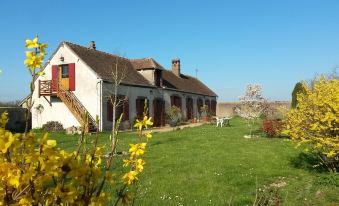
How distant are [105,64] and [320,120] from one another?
23.3m

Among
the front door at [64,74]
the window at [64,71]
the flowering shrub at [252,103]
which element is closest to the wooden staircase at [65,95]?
the front door at [64,74]

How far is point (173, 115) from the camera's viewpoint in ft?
121

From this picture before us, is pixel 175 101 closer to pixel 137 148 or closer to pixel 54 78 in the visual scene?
pixel 54 78

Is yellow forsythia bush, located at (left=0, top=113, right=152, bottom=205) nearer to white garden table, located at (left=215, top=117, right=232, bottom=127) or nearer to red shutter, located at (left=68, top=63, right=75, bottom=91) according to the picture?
red shutter, located at (left=68, top=63, right=75, bottom=91)

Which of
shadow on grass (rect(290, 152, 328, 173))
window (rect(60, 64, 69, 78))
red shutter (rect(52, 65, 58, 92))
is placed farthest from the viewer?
window (rect(60, 64, 69, 78))

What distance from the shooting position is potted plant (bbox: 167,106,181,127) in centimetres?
3658

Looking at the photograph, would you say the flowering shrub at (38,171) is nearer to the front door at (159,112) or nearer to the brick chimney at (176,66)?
the front door at (159,112)

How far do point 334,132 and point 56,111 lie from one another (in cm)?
2342

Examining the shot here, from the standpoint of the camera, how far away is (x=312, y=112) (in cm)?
1141

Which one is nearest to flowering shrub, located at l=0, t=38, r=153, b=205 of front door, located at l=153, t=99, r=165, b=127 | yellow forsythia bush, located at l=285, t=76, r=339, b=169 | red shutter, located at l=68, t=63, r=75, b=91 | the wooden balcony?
yellow forsythia bush, located at l=285, t=76, r=339, b=169

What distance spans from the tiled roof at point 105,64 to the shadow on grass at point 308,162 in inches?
657

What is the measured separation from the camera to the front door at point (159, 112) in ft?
118

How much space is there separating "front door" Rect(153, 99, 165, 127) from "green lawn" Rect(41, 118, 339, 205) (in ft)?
56.9

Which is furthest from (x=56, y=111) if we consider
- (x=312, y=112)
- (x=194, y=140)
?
(x=312, y=112)
